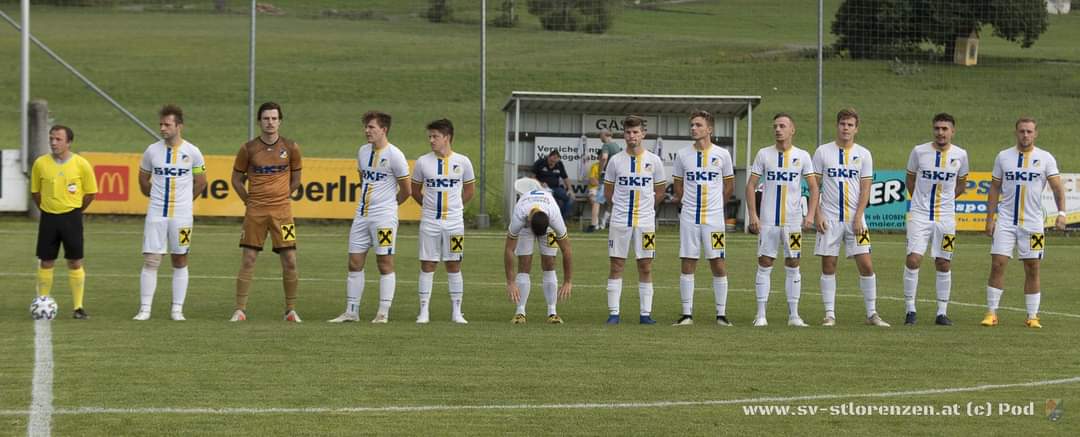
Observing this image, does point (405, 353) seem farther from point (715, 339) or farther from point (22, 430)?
point (22, 430)

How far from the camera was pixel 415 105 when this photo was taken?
61156 mm

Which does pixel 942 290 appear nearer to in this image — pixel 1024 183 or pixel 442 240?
pixel 1024 183

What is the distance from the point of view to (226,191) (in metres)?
30.6

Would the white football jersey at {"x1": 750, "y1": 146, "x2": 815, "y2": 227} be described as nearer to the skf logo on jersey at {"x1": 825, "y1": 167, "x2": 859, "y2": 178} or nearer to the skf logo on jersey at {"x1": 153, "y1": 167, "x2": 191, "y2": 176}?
the skf logo on jersey at {"x1": 825, "y1": 167, "x2": 859, "y2": 178}

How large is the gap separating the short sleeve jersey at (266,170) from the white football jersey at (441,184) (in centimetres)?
137

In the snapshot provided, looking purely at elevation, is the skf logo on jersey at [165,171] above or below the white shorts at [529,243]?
above

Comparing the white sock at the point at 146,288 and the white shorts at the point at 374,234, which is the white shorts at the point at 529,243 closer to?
the white shorts at the point at 374,234

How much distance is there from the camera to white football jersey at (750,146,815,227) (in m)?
15.2

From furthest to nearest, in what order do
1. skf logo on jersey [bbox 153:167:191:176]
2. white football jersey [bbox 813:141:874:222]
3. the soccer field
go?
white football jersey [bbox 813:141:874:222] → skf logo on jersey [bbox 153:167:191:176] → the soccer field

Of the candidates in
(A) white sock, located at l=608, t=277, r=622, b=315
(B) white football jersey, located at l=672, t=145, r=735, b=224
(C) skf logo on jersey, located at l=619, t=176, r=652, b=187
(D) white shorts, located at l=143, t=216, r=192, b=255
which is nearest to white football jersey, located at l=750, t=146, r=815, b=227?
(B) white football jersey, located at l=672, t=145, r=735, b=224

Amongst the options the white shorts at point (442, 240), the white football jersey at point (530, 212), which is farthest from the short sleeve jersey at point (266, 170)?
the white football jersey at point (530, 212)

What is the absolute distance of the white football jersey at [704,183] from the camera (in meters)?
15.3

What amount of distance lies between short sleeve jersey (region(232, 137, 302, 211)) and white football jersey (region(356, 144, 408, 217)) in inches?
30.1

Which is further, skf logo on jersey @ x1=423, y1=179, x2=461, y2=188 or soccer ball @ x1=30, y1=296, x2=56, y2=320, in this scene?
skf logo on jersey @ x1=423, y1=179, x2=461, y2=188
